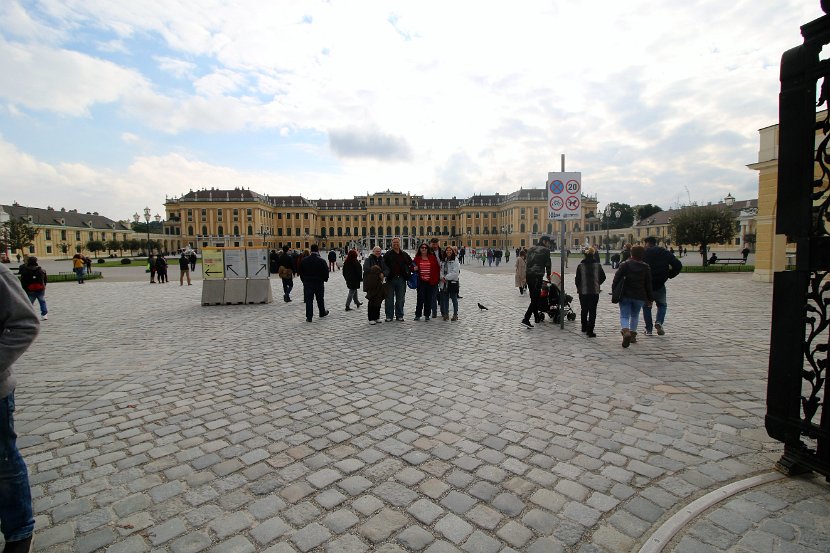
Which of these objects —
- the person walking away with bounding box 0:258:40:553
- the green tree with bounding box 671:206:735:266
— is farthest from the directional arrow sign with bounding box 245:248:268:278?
the green tree with bounding box 671:206:735:266

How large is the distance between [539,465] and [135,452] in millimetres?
3442

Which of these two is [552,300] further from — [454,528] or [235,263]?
[235,263]

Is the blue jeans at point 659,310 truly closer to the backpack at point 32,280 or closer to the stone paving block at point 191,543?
the stone paving block at point 191,543

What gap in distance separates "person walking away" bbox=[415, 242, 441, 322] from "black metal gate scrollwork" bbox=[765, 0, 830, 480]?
7094mm

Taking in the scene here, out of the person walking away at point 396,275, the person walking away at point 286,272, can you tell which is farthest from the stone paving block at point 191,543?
the person walking away at point 286,272

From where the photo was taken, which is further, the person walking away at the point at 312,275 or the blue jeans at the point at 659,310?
the person walking away at the point at 312,275

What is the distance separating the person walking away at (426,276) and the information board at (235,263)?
6.65 m

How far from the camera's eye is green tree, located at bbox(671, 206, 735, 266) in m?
28.9

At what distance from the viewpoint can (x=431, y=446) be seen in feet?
11.8

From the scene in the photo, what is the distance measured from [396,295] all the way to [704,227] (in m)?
28.3

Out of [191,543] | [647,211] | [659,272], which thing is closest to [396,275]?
[659,272]

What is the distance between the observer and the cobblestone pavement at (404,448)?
253 centimetres

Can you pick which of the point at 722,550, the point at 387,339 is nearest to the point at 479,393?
the point at 722,550

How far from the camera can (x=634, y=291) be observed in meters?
7.34
